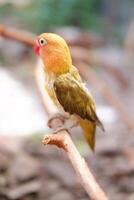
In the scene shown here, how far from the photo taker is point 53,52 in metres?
0.94

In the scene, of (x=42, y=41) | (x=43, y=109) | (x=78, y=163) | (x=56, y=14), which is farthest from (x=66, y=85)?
(x=56, y=14)

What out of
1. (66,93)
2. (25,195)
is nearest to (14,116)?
(25,195)

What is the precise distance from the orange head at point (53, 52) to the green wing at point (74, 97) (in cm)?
3

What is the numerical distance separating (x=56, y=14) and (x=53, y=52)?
335cm

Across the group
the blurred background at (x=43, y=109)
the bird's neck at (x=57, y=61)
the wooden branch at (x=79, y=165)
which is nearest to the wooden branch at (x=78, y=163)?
the wooden branch at (x=79, y=165)

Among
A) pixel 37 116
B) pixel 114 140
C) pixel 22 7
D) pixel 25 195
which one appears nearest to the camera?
pixel 25 195

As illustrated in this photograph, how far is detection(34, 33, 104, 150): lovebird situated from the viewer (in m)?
0.95

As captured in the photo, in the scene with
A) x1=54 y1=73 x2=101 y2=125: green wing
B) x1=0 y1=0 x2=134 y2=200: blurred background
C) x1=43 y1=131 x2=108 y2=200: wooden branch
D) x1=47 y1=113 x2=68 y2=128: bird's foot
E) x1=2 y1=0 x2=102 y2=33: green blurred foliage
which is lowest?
x1=43 y1=131 x2=108 y2=200: wooden branch

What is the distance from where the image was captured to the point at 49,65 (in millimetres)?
987

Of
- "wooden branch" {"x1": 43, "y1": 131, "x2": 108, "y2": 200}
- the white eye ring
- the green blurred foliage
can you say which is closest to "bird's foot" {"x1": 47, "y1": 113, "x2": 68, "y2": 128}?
"wooden branch" {"x1": 43, "y1": 131, "x2": 108, "y2": 200}

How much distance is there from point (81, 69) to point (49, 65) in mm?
1214

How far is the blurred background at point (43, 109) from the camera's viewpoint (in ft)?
6.49

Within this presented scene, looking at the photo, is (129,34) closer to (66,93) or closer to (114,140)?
(114,140)

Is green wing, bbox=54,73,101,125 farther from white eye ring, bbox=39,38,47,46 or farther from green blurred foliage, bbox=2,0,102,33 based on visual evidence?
green blurred foliage, bbox=2,0,102,33
